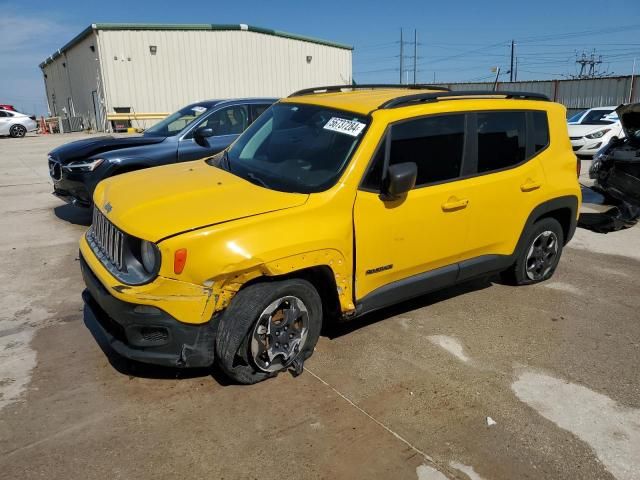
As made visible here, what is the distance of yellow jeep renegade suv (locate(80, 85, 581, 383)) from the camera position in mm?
3027

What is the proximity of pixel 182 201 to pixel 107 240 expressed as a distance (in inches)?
23.9

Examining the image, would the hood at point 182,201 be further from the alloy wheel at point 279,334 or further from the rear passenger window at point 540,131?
the rear passenger window at point 540,131

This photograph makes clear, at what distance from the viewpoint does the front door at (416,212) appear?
357 cm

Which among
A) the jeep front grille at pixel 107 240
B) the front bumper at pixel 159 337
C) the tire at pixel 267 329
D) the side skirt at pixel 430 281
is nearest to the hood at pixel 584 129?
the side skirt at pixel 430 281

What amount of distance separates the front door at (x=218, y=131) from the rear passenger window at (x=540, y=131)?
13.7 feet

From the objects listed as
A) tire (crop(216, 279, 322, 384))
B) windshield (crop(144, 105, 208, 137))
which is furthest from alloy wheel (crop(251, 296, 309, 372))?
windshield (crop(144, 105, 208, 137))

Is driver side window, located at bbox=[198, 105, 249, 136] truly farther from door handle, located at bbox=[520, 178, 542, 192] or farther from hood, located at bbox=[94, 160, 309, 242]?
door handle, located at bbox=[520, 178, 542, 192]

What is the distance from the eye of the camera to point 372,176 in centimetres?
358

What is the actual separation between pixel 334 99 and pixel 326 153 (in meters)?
0.73

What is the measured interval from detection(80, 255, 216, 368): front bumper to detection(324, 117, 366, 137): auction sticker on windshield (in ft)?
5.34

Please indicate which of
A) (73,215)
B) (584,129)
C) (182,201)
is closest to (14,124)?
(73,215)

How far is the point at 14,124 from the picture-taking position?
88.9 feet

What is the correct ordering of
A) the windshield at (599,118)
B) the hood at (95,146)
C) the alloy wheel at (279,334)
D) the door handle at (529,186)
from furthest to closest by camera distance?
the windshield at (599,118) → the hood at (95,146) → the door handle at (529,186) → the alloy wheel at (279,334)

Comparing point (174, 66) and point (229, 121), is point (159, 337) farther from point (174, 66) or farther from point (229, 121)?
point (174, 66)
